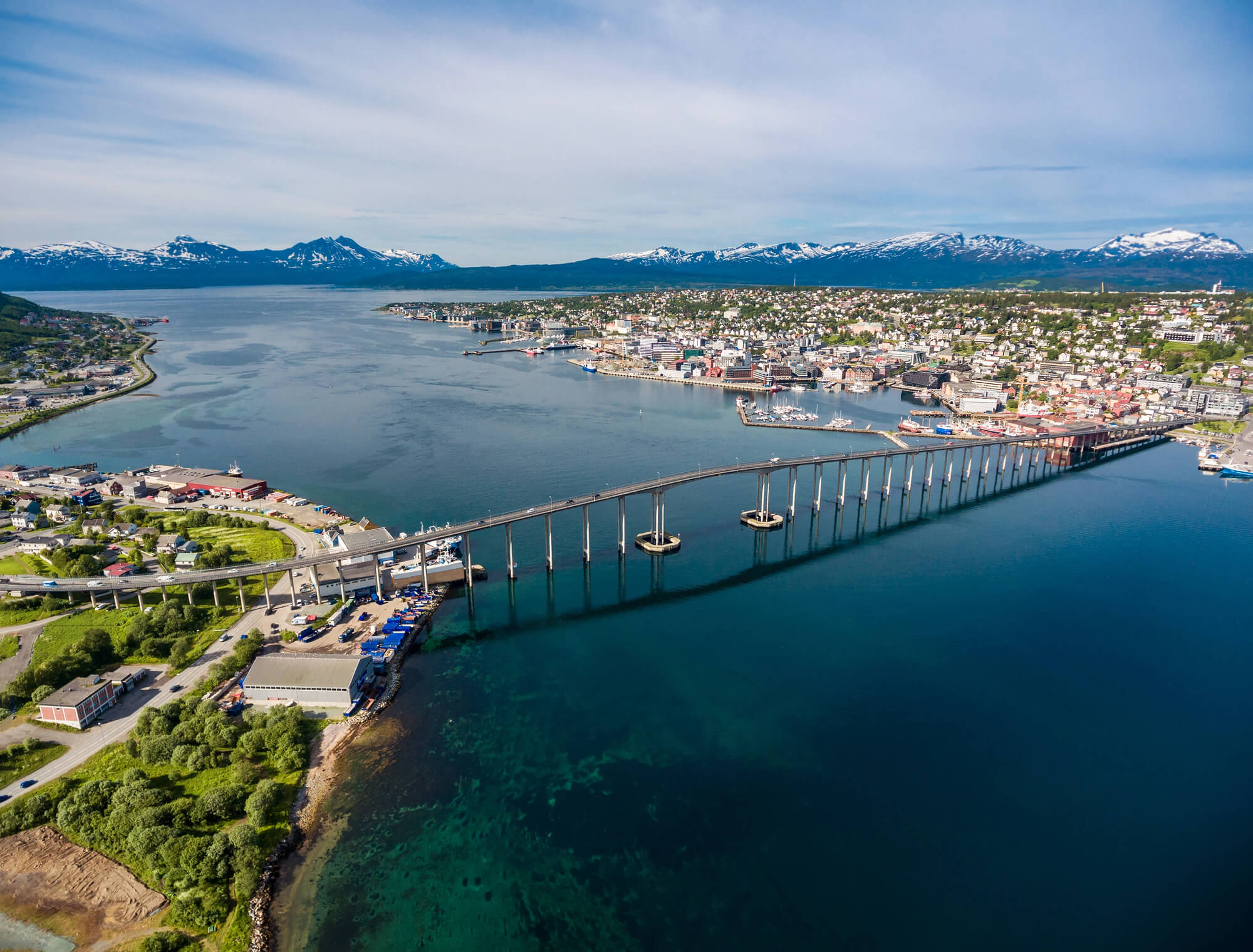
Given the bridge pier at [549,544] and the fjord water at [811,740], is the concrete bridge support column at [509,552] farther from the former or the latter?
the bridge pier at [549,544]

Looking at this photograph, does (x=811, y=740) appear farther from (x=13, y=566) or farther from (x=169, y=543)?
(x=13, y=566)

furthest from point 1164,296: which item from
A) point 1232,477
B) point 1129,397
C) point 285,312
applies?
point 285,312

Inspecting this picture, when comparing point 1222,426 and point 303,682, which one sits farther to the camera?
point 1222,426

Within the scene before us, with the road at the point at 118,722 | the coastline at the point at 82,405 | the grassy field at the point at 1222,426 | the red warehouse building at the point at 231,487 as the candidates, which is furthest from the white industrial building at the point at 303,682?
the grassy field at the point at 1222,426

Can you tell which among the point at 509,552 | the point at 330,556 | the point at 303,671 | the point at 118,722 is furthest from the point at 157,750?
the point at 509,552

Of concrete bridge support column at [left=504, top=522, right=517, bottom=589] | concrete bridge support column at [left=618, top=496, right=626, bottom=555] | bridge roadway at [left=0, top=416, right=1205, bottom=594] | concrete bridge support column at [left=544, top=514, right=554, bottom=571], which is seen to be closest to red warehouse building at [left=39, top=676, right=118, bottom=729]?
bridge roadway at [left=0, top=416, right=1205, bottom=594]

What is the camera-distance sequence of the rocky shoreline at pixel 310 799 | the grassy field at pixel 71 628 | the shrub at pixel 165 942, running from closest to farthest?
the shrub at pixel 165 942 → the rocky shoreline at pixel 310 799 → the grassy field at pixel 71 628

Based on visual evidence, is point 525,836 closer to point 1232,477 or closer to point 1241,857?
point 1241,857
